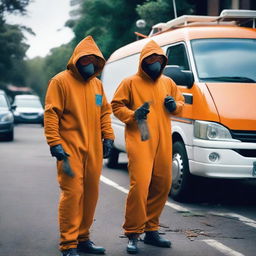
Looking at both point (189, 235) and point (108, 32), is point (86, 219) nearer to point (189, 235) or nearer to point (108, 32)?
point (189, 235)

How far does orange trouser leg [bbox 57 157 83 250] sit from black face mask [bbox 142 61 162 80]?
117 centimetres

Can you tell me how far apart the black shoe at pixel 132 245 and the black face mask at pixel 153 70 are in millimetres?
1493

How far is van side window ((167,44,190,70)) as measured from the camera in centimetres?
912

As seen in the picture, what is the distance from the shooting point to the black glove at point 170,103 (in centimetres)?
606

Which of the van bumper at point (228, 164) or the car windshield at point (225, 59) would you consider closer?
the van bumper at point (228, 164)

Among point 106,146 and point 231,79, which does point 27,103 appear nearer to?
point 231,79

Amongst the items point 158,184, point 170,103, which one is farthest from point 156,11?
point 158,184

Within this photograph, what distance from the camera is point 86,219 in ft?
19.2

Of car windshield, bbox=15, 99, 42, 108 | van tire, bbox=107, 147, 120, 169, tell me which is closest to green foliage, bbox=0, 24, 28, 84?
car windshield, bbox=15, 99, 42, 108

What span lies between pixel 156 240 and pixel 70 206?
3.43ft

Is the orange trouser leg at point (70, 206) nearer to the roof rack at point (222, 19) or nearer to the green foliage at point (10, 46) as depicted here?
the roof rack at point (222, 19)

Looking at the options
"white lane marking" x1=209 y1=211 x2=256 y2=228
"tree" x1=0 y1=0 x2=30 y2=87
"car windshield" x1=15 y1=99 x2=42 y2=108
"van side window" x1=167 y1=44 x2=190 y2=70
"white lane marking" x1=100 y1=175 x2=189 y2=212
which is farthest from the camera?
"tree" x1=0 y1=0 x2=30 y2=87

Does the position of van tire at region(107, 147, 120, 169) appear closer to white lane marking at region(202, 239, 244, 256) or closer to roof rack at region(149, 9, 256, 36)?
roof rack at region(149, 9, 256, 36)

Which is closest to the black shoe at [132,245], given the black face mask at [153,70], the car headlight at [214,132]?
the black face mask at [153,70]
